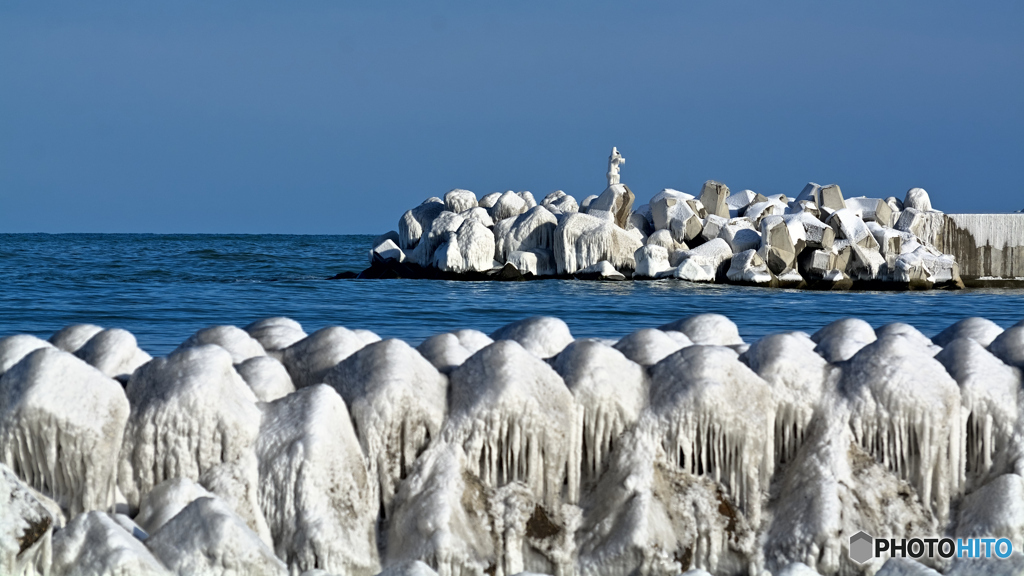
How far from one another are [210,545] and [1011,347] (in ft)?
12.4

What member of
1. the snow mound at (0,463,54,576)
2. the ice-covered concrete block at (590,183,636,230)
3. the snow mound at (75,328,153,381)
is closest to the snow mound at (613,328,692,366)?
the snow mound at (75,328,153,381)

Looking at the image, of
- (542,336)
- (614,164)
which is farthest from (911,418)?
(614,164)

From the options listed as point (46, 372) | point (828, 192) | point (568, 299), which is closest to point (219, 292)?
point (568, 299)

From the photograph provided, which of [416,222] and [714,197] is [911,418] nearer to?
[714,197]

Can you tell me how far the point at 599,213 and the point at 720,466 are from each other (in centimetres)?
2604

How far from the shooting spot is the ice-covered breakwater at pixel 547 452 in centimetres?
419

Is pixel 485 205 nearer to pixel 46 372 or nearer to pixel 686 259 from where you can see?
pixel 686 259

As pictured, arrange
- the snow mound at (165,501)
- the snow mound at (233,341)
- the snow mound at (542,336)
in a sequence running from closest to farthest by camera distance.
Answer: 1. the snow mound at (165,501)
2. the snow mound at (233,341)
3. the snow mound at (542,336)

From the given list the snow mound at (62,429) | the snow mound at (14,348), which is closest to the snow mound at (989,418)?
the snow mound at (62,429)

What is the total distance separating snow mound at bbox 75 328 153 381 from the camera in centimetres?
503

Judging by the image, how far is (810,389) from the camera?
4629 millimetres

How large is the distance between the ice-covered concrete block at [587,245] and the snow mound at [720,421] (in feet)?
81.7

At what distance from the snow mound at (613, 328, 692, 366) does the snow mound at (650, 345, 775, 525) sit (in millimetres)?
467

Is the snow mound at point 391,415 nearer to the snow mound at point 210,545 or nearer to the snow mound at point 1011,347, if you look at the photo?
the snow mound at point 210,545
